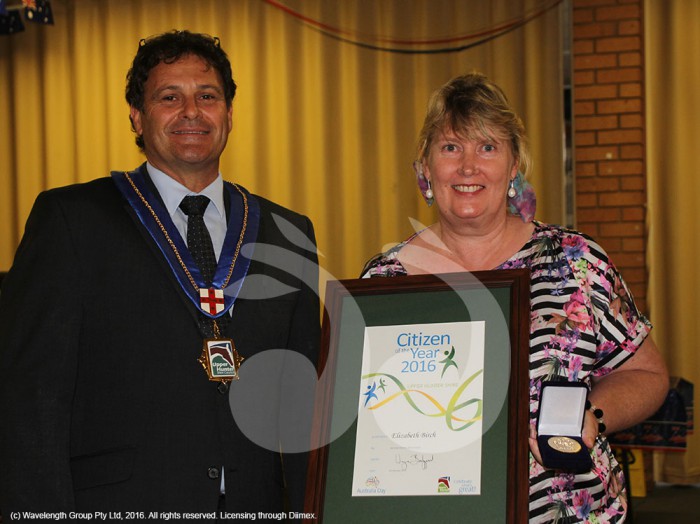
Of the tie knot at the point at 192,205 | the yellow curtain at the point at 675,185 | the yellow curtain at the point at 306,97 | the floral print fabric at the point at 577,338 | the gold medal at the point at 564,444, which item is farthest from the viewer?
the yellow curtain at the point at 306,97

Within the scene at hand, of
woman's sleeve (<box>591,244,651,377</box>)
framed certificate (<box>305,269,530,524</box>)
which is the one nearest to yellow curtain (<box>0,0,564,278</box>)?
woman's sleeve (<box>591,244,651,377</box>)

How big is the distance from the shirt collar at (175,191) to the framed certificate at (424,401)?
571 mm

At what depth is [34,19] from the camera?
19.4 feet

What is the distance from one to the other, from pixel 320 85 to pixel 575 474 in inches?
200

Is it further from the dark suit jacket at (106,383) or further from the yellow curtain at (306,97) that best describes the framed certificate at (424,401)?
the yellow curtain at (306,97)

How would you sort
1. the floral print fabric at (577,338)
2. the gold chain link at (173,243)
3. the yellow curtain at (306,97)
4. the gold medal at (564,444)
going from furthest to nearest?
the yellow curtain at (306,97), the gold chain link at (173,243), the floral print fabric at (577,338), the gold medal at (564,444)

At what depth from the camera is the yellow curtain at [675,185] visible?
245 inches

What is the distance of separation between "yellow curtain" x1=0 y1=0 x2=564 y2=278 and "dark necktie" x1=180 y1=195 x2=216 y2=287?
4076 mm

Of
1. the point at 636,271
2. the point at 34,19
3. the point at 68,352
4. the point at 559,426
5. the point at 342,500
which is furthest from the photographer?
the point at 636,271

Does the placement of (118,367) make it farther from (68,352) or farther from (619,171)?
(619,171)

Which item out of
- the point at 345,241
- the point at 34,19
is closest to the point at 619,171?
the point at 345,241

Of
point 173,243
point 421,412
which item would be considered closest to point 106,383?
point 173,243

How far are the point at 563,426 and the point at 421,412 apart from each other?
34cm
